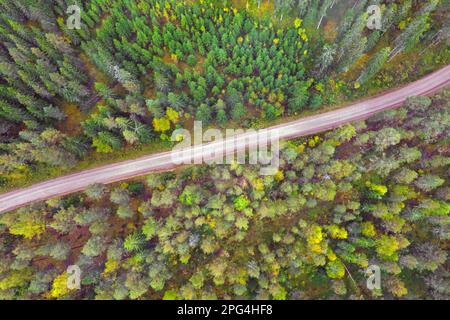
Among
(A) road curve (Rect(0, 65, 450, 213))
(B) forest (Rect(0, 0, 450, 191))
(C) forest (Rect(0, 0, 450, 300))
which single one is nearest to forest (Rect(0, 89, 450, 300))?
(C) forest (Rect(0, 0, 450, 300))

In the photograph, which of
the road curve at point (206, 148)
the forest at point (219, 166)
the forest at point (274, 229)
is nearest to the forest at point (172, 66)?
the forest at point (219, 166)

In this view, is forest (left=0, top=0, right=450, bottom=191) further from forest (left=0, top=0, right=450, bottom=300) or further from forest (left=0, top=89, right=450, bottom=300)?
forest (left=0, top=89, right=450, bottom=300)

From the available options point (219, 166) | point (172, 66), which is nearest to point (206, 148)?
point (219, 166)
